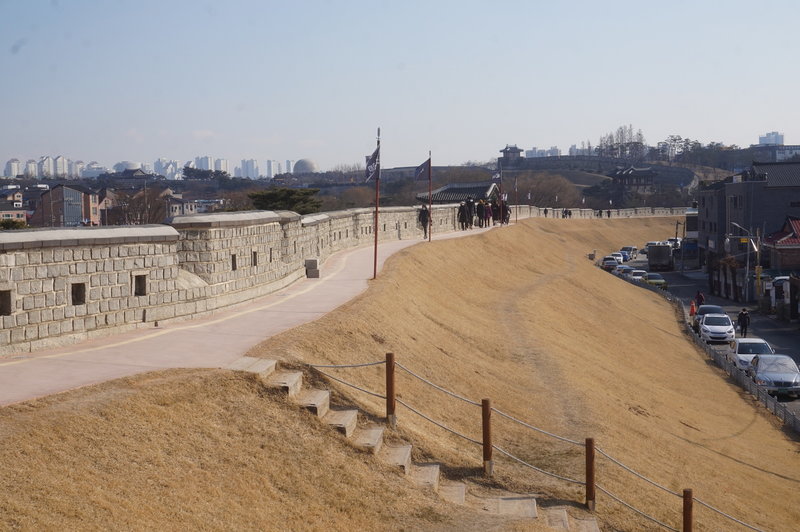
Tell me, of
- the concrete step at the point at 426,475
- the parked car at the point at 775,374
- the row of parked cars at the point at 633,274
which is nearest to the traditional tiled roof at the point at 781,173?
the row of parked cars at the point at 633,274

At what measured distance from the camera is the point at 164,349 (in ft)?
43.4

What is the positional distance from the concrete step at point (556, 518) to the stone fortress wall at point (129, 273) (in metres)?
→ 7.52

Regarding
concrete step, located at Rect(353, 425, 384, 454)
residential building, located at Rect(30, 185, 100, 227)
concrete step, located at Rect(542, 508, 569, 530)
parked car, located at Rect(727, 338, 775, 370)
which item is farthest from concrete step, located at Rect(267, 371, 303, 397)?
residential building, located at Rect(30, 185, 100, 227)

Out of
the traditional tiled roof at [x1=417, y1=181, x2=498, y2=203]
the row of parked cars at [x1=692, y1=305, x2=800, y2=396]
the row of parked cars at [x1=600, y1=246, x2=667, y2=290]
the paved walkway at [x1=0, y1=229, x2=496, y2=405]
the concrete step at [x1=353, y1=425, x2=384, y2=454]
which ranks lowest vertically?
the row of parked cars at [x1=600, y1=246, x2=667, y2=290]

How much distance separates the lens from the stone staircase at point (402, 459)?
10.3 m

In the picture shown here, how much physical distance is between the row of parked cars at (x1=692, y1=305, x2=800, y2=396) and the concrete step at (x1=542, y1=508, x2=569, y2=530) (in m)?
15.2

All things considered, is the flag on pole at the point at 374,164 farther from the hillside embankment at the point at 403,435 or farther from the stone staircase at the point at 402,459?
the stone staircase at the point at 402,459

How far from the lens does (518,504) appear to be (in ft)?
34.3

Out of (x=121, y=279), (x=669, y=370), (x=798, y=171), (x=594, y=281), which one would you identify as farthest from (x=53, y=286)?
(x=798, y=171)

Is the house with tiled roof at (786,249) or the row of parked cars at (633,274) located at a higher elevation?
the house with tiled roof at (786,249)

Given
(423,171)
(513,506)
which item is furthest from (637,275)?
(513,506)

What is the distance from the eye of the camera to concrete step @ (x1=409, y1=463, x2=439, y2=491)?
1034 centimetres

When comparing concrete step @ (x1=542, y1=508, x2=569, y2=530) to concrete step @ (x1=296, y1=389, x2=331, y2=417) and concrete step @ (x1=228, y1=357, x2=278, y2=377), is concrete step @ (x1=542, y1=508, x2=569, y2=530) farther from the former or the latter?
concrete step @ (x1=228, y1=357, x2=278, y2=377)

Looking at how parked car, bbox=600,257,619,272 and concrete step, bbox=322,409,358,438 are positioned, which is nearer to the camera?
concrete step, bbox=322,409,358,438
